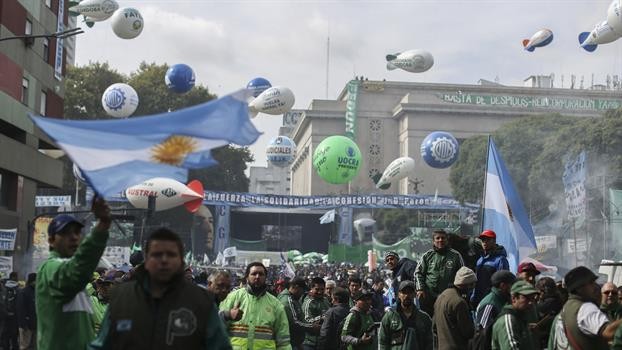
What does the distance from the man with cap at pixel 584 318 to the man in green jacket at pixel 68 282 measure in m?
3.08

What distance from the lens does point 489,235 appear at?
9508mm

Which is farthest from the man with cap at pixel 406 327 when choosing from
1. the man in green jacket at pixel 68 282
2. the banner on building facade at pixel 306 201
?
the banner on building facade at pixel 306 201

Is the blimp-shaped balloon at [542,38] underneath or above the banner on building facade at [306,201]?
above

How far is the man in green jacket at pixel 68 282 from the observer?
4562mm

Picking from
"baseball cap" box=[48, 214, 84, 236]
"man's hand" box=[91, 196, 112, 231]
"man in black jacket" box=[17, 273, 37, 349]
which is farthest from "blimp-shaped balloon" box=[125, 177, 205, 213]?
"man's hand" box=[91, 196, 112, 231]

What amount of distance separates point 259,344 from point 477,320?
206cm

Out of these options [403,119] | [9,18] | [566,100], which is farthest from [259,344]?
[403,119]

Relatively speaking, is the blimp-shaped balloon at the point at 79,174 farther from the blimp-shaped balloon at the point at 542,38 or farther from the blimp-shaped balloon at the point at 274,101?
the blimp-shaped balloon at the point at 542,38

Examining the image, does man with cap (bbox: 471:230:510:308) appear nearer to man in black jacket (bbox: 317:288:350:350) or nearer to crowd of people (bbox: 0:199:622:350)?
crowd of people (bbox: 0:199:622:350)

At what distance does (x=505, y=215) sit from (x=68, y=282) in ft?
28.0

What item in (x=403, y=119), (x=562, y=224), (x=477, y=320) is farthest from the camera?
(x=403, y=119)

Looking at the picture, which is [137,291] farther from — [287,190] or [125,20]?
[287,190]

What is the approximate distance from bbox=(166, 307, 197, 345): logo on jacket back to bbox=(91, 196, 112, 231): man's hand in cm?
63

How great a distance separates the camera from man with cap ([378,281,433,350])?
8523 mm
